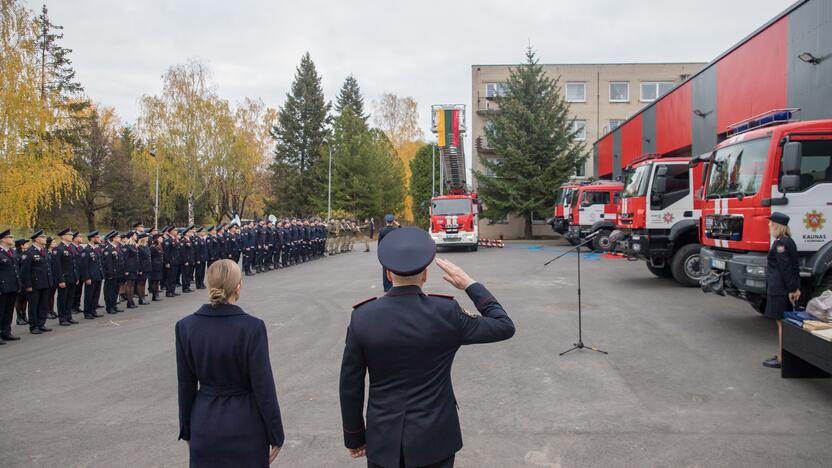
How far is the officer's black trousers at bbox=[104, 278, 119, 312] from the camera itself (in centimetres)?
1174

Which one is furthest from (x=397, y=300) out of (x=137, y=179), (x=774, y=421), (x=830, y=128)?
(x=137, y=179)

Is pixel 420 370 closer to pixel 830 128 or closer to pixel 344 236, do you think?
pixel 830 128

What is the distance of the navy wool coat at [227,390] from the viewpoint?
283 centimetres

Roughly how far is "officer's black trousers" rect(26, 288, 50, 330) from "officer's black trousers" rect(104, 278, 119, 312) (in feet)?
4.77

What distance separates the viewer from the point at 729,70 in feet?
53.0

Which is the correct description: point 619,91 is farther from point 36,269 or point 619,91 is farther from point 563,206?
point 36,269

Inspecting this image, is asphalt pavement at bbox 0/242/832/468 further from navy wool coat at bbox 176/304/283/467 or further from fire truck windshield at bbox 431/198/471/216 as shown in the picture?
fire truck windshield at bbox 431/198/471/216

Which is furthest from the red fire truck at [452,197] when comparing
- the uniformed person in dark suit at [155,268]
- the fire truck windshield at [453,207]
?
the uniformed person in dark suit at [155,268]

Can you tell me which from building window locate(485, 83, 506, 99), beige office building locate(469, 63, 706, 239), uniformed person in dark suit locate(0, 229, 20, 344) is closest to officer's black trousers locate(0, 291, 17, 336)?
uniformed person in dark suit locate(0, 229, 20, 344)

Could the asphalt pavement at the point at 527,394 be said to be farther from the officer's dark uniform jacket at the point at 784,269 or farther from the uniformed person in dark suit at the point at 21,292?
the uniformed person in dark suit at the point at 21,292

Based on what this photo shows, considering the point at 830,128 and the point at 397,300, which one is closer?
the point at 397,300

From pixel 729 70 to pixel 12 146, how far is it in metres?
24.3

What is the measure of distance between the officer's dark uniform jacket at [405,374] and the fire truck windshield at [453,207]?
24.4 meters

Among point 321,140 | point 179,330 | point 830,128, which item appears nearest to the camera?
point 179,330
